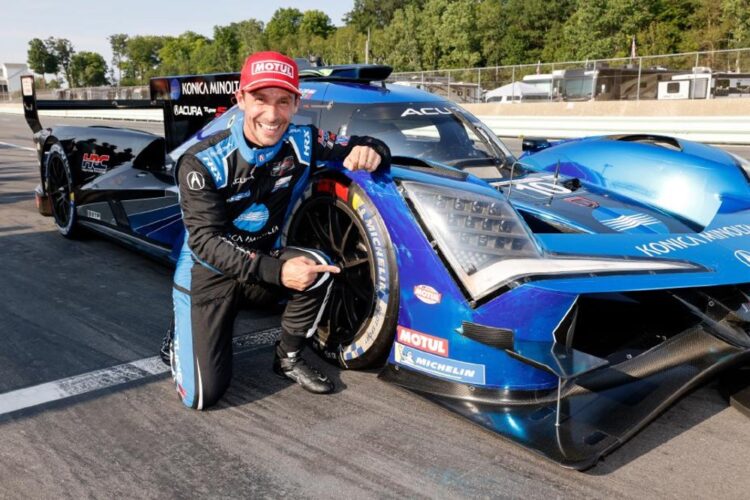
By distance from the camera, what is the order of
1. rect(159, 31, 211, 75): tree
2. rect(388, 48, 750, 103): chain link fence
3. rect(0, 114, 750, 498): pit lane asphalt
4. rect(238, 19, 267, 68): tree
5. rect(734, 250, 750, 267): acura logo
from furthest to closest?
rect(159, 31, 211, 75): tree < rect(238, 19, 267, 68): tree < rect(388, 48, 750, 103): chain link fence < rect(734, 250, 750, 267): acura logo < rect(0, 114, 750, 498): pit lane asphalt

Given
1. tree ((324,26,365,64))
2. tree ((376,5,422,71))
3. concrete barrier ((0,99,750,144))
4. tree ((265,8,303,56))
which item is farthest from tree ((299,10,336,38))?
concrete barrier ((0,99,750,144))

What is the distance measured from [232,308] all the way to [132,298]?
1.70 metres

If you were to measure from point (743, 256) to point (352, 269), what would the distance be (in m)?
1.65

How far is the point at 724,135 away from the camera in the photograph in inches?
587

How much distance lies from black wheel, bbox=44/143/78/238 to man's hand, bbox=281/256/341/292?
355cm

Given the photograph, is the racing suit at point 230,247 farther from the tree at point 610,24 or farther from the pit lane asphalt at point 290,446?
the tree at point 610,24

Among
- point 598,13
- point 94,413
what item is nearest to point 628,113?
point 94,413

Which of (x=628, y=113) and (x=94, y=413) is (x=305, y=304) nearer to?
(x=94, y=413)

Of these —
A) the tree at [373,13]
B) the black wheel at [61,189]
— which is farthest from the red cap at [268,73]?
the tree at [373,13]

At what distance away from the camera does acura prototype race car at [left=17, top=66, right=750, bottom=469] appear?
2.29 m

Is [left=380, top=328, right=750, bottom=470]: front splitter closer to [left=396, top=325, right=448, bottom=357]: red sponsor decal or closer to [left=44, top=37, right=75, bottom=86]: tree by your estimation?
[left=396, top=325, right=448, bottom=357]: red sponsor decal

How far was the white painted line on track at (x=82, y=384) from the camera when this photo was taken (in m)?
2.72

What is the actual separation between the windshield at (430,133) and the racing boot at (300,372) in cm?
127

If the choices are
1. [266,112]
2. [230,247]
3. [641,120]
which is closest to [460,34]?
[641,120]
